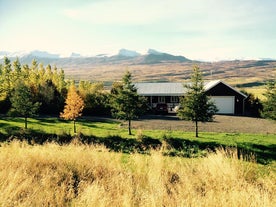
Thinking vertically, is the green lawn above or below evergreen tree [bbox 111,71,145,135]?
below

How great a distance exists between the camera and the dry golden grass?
6512mm

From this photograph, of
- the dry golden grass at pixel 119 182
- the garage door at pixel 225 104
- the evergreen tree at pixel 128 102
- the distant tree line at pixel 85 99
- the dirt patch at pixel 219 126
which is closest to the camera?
the dry golden grass at pixel 119 182

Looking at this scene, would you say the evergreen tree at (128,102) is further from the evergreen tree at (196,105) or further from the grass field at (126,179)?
the grass field at (126,179)

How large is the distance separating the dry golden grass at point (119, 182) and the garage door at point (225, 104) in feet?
125

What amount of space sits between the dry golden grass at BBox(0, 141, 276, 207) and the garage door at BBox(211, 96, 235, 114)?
125ft

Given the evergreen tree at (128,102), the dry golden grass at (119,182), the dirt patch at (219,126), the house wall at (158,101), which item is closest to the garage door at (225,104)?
the house wall at (158,101)

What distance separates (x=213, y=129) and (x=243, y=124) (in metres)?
5.80

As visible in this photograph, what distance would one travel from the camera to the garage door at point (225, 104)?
152 feet

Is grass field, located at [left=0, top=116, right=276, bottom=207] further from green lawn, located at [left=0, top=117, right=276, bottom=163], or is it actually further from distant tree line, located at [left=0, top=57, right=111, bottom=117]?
distant tree line, located at [left=0, top=57, right=111, bottom=117]

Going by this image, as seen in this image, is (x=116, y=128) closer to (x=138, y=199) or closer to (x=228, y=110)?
(x=228, y=110)

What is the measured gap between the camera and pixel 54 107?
148 feet

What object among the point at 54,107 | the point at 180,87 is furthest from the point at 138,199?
Answer: the point at 180,87

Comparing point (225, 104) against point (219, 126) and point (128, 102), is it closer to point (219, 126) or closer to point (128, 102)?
point (219, 126)

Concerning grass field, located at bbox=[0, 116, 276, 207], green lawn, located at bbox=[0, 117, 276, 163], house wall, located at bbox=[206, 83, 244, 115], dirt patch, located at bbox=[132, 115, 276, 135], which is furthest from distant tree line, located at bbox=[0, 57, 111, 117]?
grass field, located at bbox=[0, 116, 276, 207]
